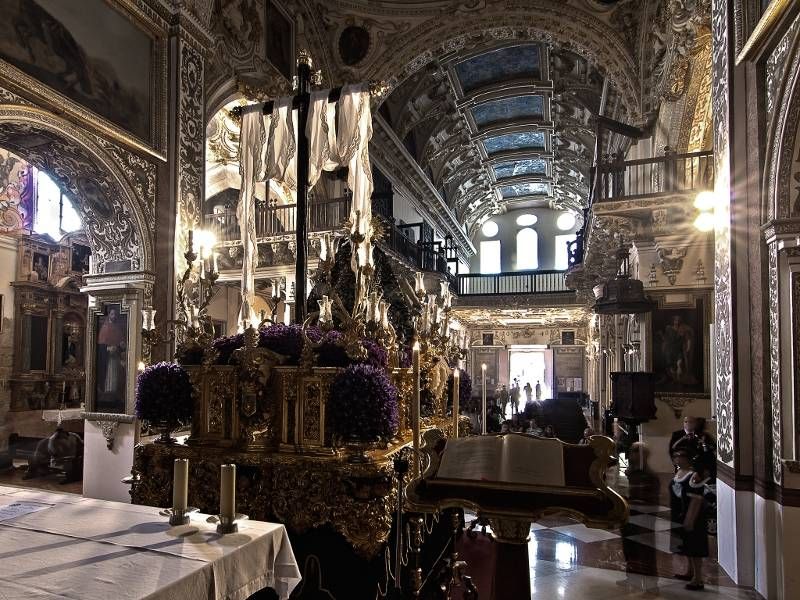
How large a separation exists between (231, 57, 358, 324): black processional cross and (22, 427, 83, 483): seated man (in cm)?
727

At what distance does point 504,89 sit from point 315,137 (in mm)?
12319

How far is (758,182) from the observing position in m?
4.39

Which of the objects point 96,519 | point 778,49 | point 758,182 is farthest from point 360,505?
point 778,49

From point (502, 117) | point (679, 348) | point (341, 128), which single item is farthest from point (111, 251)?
point (502, 117)

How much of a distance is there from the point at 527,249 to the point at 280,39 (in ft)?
72.5

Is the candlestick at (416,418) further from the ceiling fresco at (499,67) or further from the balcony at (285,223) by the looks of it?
the ceiling fresco at (499,67)

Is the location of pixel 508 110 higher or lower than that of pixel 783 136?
higher

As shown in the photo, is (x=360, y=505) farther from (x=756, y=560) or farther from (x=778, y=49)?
(x=778, y=49)

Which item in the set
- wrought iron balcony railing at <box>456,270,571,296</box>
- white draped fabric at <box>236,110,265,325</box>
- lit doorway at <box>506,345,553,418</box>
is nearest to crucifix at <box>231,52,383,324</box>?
white draped fabric at <box>236,110,265,325</box>

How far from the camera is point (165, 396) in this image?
11.1 feet

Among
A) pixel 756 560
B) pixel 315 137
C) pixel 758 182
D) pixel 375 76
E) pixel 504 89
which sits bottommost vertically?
pixel 756 560

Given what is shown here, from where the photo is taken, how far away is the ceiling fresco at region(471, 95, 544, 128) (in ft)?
53.1

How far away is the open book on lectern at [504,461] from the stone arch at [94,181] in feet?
18.4

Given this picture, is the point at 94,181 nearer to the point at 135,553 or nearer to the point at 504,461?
the point at 135,553
